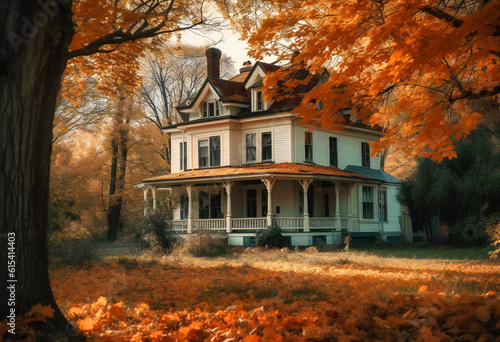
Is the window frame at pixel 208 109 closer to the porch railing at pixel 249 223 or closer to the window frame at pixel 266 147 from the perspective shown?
the window frame at pixel 266 147

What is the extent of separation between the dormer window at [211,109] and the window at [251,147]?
251 cm

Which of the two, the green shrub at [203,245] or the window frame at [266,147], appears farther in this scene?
the window frame at [266,147]

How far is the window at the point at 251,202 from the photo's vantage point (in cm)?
2888

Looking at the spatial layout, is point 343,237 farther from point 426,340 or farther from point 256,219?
point 426,340

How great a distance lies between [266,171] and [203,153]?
6318 mm

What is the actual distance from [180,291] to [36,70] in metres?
4.16

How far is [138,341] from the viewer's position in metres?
4.54

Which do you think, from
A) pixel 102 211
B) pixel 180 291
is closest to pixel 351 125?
pixel 102 211

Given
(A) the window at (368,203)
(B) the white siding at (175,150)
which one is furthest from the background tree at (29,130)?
(B) the white siding at (175,150)

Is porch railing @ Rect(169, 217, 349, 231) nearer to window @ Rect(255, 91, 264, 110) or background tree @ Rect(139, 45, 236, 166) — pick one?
window @ Rect(255, 91, 264, 110)

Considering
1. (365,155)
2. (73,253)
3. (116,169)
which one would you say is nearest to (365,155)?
(365,155)

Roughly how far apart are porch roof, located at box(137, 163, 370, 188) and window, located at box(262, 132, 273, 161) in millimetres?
719

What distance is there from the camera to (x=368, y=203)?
30.7m

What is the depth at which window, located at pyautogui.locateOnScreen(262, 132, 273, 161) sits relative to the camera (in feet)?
90.8
